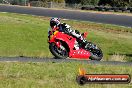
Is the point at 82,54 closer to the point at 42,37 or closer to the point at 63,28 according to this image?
the point at 63,28

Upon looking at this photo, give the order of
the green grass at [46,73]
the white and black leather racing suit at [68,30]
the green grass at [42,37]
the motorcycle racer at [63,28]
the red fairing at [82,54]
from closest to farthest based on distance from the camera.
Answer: the green grass at [46,73]
the motorcycle racer at [63,28]
the white and black leather racing suit at [68,30]
the red fairing at [82,54]
the green grass at [42,37]

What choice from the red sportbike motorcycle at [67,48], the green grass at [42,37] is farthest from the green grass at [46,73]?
the green grass at [42,37]

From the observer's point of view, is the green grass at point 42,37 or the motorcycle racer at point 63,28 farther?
the green grass at point 42,37

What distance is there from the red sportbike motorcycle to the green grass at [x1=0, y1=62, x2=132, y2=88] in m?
1.56

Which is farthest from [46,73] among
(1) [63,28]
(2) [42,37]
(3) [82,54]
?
(2) [42,37]

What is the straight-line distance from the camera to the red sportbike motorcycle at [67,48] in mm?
14430

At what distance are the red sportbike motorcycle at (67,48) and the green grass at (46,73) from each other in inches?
61.4

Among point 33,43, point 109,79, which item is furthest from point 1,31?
point 109,79

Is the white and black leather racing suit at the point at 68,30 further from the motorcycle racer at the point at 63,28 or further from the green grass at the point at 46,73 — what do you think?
the green grass at the point at 46,73

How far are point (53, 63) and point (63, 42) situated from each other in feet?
5.74

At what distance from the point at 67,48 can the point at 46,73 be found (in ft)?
11.4

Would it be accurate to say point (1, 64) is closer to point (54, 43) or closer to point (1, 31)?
point (54, 43)

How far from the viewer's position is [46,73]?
1135cm

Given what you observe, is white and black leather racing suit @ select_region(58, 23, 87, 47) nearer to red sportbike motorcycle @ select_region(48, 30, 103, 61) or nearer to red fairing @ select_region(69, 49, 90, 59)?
red sportbike motorcycle @ select_region(48, 30, 103, 61)
